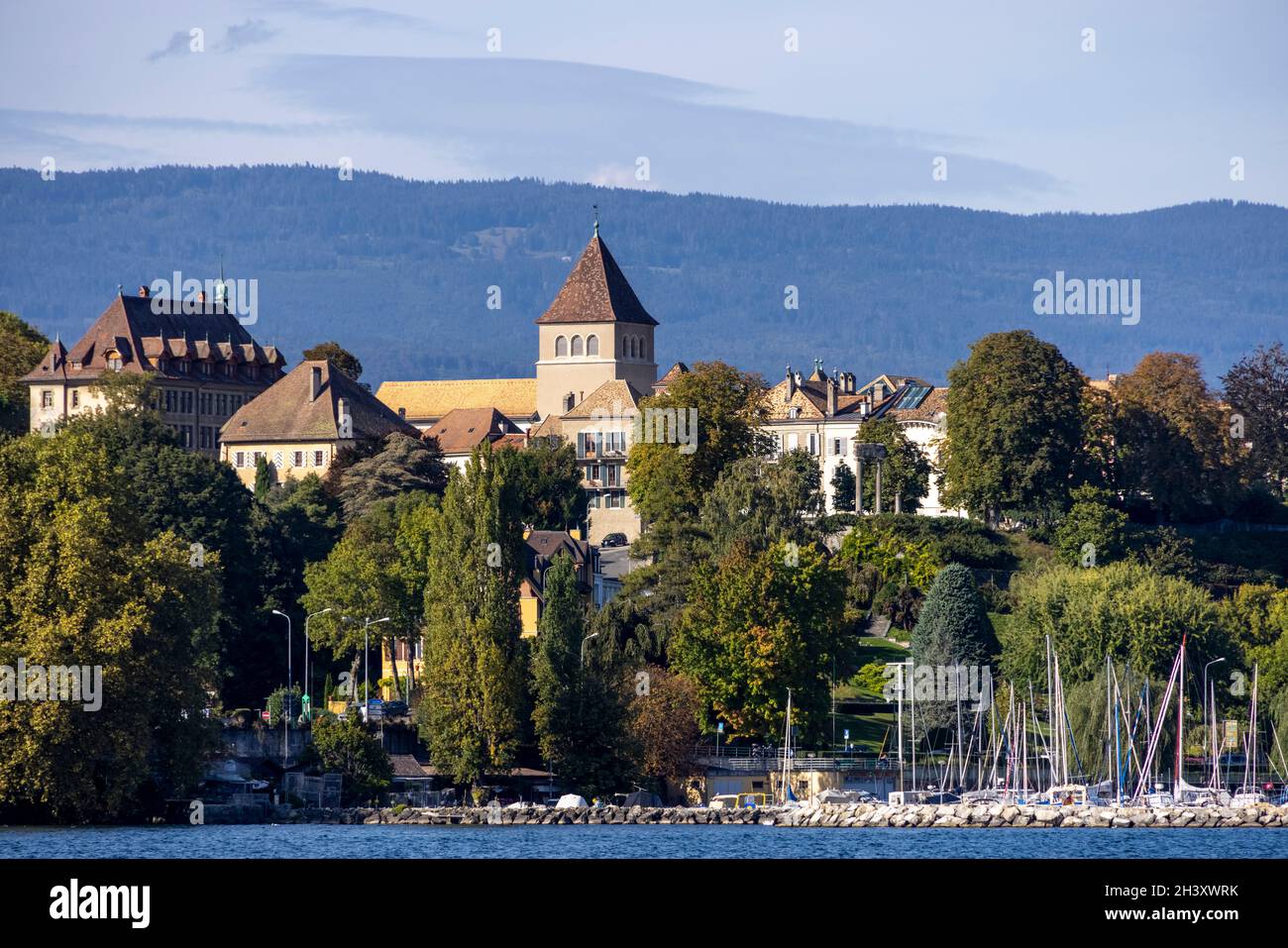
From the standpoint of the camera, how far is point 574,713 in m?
75.2

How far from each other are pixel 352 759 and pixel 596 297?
86388mm

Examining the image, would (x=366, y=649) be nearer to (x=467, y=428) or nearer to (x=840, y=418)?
(x=840, y=418)

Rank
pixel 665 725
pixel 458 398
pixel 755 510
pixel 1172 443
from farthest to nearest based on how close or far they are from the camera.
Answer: pixel 458 398 < pixel 1172 443 < pixel 755 510 < pixel 665 725

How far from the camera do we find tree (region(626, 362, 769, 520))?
10625 centimetres

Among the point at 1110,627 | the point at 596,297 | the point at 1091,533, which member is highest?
the point at 596,297

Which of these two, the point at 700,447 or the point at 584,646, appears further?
the point at 700,447

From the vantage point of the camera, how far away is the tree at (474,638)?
74562mm

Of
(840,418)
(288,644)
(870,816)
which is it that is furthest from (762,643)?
(840,418)

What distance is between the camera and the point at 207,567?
69312 millimetres

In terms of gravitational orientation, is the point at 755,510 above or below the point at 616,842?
above

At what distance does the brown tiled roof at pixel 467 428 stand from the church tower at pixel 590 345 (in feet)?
12.1

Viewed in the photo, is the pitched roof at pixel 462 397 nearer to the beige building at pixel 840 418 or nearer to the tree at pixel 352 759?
the beige building at pixel 840 418

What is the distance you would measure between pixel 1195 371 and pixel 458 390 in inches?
3118
